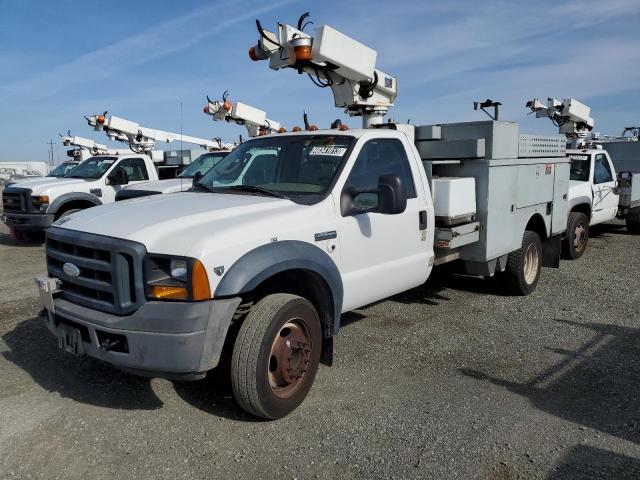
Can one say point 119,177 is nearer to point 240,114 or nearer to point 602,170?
point 240,114

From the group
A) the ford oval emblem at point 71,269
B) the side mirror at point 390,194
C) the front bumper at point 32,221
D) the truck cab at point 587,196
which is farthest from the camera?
the front bumper at point 32,221

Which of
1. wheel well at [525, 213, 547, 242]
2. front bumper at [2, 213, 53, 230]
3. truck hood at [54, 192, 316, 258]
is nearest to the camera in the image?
truck hood at [54, 192, 316, 258]

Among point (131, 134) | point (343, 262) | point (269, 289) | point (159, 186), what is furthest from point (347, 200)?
point (131, 134)

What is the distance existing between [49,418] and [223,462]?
138 centimetres

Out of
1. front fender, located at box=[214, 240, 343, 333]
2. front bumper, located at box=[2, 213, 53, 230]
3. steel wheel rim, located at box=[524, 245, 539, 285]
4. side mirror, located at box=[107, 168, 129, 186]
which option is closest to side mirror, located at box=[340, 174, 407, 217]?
front fender, located at box=[214, 240, 343, 333]

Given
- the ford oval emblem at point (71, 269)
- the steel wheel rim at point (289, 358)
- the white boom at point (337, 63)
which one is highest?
the white boom at point (337, 63)

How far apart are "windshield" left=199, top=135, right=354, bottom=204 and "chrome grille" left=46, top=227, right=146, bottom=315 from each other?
1.32 metres

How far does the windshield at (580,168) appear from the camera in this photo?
9.58 metres

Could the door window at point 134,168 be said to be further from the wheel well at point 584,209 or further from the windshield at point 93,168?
the wheel well at point 584,209

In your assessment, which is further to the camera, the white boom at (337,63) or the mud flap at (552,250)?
the mud flap at (552,250)

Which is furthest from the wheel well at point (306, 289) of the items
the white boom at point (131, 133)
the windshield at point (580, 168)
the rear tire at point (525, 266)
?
the white boom at point (131, 133)

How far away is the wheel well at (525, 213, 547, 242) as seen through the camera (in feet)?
22.1

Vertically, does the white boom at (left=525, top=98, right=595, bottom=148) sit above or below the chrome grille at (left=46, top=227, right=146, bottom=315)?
above

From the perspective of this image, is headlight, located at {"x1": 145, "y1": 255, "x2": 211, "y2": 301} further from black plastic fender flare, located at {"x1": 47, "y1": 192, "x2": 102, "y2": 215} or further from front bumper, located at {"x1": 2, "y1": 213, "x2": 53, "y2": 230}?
front bumper, located at {"x1": 2, "y1": 213, "x2": 53, "y2": 230}
